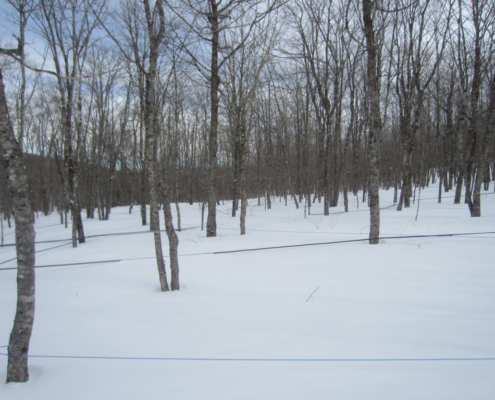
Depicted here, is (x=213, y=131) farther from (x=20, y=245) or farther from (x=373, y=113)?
(x=20, y=245)

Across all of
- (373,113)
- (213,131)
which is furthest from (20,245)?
(213,131)

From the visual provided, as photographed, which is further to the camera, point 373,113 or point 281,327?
point 373,113

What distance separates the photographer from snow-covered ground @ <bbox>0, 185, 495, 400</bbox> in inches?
91.8

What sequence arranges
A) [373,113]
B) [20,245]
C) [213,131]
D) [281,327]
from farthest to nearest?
[213,131] → [373,113] → [281,327] → [20,245]

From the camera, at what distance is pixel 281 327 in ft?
10.6

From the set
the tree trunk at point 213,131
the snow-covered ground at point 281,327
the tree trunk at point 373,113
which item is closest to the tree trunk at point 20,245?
the snow-covered ground at point 281,327

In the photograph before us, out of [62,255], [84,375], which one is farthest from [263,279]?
[62,255]

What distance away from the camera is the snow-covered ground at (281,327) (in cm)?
233

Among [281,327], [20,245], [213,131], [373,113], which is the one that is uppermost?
[213,131]

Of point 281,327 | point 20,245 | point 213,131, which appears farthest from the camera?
point 213,131

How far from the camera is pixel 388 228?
8445 mm

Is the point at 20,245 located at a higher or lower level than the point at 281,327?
higher

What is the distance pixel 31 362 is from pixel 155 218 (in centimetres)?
205

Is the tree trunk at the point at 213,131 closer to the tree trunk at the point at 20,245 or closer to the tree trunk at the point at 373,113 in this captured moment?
the tree trunk at the point at 373,113
